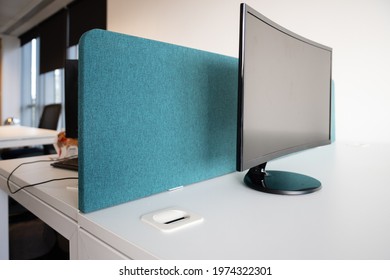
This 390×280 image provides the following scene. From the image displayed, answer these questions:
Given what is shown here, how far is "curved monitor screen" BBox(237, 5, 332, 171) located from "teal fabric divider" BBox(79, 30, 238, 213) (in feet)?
0.58

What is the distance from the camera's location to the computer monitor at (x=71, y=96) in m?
1.02

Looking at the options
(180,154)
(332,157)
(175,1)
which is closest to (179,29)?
(175,1)

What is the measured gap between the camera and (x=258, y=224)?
1.64 feet

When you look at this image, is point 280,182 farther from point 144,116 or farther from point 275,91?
point 144,116

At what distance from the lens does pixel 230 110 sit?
2.74ft

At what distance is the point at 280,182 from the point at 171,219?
1.17 feet

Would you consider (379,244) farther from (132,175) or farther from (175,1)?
(175,1)

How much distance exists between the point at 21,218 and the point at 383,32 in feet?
8.27

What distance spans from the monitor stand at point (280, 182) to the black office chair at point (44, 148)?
6.45 feet

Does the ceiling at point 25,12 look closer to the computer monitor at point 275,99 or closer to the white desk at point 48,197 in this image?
the white desk at point 48,197

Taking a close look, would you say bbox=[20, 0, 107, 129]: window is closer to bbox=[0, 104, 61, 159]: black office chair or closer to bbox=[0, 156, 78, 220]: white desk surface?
bbox=[0, 104, 61, 159]: black office chair

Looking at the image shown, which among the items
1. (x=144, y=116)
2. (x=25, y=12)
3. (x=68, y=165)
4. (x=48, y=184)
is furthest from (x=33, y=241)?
(x=25, y=12)

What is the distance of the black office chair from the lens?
7.36ft

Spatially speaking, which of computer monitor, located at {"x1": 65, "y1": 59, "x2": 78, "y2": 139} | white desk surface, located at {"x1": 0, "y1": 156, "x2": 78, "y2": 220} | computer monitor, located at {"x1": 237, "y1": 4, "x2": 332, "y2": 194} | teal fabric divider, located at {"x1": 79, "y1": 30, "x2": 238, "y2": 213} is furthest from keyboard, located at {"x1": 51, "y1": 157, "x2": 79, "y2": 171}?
computer monitor, located at {"x1": 237, "y1": 4, "x2": 332, "y2": 194}
